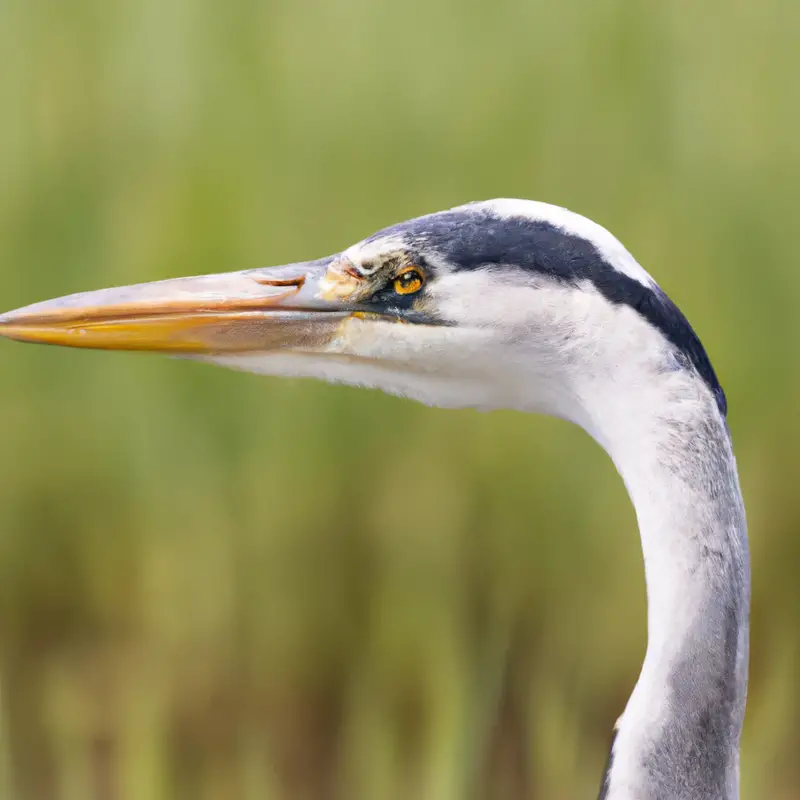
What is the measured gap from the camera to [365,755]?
1.37 m

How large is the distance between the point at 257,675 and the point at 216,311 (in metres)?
0.73

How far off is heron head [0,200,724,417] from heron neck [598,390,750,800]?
7 cm

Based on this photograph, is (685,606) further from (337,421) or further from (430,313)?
(337,421)

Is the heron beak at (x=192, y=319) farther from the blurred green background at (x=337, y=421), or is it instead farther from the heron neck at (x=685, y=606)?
the blurred green background at (x=337, y=421)

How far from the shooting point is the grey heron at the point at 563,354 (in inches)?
29.7

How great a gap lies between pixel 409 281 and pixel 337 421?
66cm

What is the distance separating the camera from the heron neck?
0.75m

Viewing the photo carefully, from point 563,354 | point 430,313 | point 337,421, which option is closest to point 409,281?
point 430,313

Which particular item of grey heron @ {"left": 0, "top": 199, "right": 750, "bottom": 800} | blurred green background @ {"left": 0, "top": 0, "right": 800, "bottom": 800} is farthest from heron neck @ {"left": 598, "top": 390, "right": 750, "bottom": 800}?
blurred green background @ {"left": 0, "top": 0, "right": 800, "bottom": 800}

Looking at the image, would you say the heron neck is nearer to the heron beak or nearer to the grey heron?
the grey heron

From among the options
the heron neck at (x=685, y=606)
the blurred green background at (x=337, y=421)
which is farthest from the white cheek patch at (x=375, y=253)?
the blurred green background at (x=337, y=421)

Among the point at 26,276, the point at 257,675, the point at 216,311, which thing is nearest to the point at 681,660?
the point at 216,311

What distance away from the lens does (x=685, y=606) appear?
2.47ft

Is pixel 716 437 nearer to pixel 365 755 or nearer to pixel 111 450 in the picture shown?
pixel 365 755
